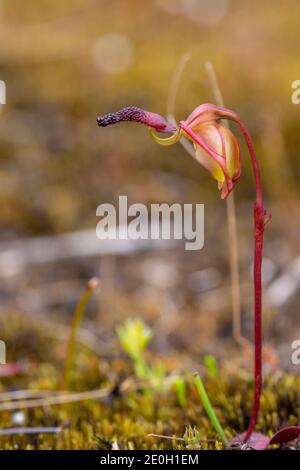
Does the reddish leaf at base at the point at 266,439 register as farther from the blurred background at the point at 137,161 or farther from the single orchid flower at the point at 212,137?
Result: the blurred background at the point at 137,161

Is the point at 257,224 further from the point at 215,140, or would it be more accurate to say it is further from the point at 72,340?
the point at 72,340

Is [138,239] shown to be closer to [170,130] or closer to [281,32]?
[170,130]

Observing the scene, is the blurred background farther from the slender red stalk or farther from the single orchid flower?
the single orchid flower

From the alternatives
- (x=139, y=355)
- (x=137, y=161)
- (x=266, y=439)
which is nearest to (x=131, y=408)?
(x=139, y=355)

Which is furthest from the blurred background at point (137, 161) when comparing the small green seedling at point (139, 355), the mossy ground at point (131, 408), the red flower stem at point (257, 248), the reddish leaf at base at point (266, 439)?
the red flower stem at point (257, 248)

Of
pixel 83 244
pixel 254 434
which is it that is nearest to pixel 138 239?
pixel 83 244
